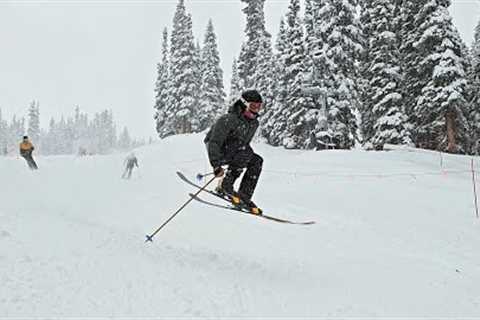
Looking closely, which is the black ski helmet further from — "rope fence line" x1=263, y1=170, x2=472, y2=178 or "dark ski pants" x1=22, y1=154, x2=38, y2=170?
"dark ski pants" x1=22, y1=154, x2=38, y2=170

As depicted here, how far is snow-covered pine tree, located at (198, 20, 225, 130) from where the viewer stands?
2048 inches

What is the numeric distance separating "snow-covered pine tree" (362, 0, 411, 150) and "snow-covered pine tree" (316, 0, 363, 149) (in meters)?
A: 1.71

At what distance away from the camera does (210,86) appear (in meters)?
52.8

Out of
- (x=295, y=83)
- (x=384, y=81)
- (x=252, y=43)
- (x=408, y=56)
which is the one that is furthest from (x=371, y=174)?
(x=252, y=43)

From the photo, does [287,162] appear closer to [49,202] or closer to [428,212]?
[428,212]

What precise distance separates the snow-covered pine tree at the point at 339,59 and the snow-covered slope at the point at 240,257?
45.3ft

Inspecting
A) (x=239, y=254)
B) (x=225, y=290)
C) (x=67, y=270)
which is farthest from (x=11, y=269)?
(x=239, y=254)

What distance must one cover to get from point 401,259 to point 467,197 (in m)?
7.60

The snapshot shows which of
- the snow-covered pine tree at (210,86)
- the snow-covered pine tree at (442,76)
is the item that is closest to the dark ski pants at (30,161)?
the snow-covered pine tree at (442,76)

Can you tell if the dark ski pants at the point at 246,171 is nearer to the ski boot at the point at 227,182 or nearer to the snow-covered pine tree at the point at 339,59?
the ski boot at the point at 227,182

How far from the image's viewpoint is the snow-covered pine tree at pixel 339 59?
2684 centimetres

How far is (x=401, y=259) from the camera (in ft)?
22.9

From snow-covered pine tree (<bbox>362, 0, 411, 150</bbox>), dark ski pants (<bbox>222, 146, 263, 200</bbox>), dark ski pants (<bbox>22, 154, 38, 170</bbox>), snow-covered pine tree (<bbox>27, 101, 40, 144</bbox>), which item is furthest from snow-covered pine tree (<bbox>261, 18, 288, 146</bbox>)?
snow-covered pine tree (<bbox>27, 101, 40, 144</bbox>)

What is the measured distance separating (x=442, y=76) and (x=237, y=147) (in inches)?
821
